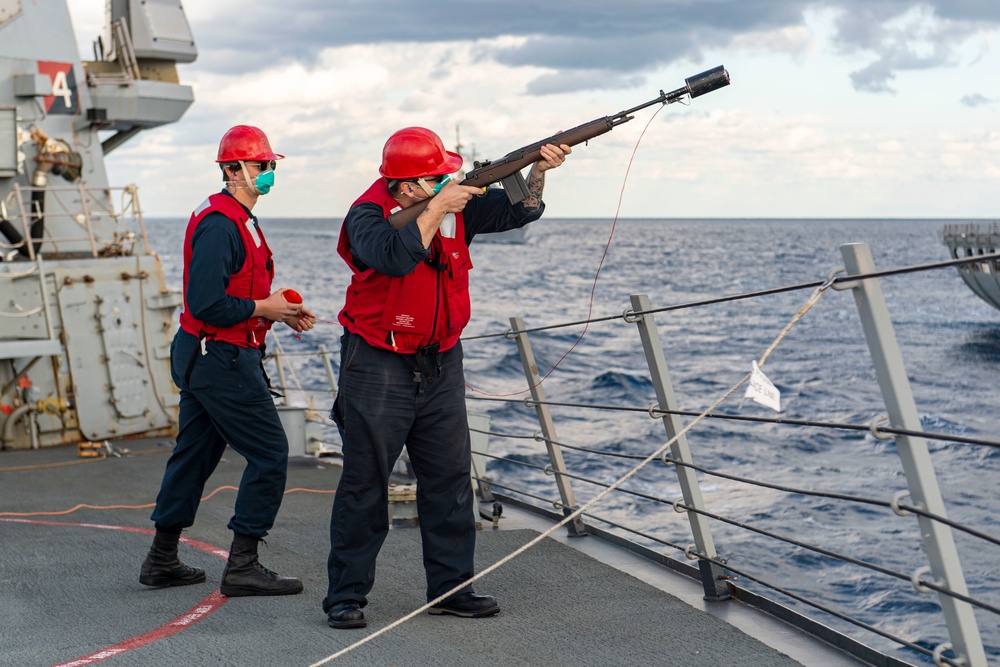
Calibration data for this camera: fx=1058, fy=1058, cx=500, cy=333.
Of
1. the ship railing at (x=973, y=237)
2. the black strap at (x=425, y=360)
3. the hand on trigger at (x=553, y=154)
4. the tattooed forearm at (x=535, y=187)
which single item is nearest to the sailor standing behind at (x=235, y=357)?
the black strap at (x=425, y=360)

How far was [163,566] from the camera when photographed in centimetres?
505

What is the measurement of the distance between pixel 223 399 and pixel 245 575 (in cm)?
83

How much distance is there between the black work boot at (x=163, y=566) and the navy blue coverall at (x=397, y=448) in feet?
3.38

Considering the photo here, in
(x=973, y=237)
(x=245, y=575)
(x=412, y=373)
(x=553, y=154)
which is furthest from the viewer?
(x=973, y=237)

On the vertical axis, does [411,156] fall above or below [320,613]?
above

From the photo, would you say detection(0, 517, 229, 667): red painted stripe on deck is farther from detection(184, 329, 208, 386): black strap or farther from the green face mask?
the green face mask

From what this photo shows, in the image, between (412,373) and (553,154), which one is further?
(553,154)

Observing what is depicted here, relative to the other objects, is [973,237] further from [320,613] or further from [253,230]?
[320,613]

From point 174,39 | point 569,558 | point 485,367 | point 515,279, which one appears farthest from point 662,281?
point 569,558

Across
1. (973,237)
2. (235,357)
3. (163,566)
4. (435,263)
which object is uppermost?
(973,237)

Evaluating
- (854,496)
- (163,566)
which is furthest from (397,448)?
(854,496)

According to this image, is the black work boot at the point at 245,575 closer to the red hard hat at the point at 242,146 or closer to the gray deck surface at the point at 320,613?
the gray deck surface at the point at 320,613

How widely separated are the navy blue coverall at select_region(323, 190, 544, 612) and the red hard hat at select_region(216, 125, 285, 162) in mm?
774

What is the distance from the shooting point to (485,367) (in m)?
29.5
